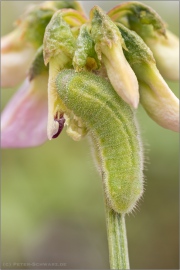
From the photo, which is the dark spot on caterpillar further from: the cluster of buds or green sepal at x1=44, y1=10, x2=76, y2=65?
green sepal at x1=44, y1=10, x2=76, y2=65

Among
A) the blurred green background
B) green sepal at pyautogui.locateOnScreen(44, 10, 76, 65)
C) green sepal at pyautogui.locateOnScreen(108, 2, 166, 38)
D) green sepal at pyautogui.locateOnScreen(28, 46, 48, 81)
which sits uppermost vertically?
green sepal at pyautogui.locateOnScreen(44, 10, 76, 65)

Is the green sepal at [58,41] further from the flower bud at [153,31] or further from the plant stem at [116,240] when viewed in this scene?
the plant stem at [116,240]

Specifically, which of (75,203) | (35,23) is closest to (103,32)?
(35,23)

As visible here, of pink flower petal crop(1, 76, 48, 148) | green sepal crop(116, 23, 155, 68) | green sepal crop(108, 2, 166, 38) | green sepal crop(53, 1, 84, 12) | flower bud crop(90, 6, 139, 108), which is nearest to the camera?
flower bud crop(90, 6, 139, 108)

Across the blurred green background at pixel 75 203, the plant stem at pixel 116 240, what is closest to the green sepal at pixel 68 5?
the plant stem at pixel 116 240

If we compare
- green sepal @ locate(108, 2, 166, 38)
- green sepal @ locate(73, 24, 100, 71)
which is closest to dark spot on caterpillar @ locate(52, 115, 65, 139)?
green sepal @ locate(73, 24, 100, 71)

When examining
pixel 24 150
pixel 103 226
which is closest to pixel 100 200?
pixel 103 226

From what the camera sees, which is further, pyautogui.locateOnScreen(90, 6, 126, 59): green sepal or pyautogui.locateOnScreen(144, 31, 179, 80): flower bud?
pyautogui.locateOnScreen(144, 31, 179, 80): flower bud
